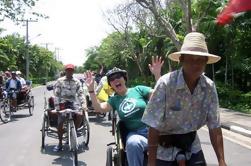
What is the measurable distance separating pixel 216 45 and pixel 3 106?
14.5 m

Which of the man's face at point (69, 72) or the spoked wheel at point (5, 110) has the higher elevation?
the man's face at point (69, 72)

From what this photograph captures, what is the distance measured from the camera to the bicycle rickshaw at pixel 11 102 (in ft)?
53.5

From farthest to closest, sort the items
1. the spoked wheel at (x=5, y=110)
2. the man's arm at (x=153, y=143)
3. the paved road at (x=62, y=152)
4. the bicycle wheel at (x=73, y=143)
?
the spoked wheel at (x=5, y=110) < the paved road at (x=62, y=152) < the bicycle wheel at (x=73, y=143) < the man's arm at (x=153, y=143)

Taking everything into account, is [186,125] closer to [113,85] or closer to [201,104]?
[201,104]

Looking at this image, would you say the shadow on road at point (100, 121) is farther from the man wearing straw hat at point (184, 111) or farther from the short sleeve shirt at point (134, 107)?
the man wearing straw hat at point (184, 111)

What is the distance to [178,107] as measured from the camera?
3.64 m

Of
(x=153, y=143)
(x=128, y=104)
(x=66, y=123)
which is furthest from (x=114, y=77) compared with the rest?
(x=66, y=123)

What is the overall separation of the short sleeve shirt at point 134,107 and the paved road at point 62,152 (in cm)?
313

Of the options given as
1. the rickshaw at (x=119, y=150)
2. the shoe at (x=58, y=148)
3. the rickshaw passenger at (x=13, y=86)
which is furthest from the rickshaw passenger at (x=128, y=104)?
the rickshaw passenger at (x=13, y=86)

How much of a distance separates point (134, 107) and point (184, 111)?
1.77m

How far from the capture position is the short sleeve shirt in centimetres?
540

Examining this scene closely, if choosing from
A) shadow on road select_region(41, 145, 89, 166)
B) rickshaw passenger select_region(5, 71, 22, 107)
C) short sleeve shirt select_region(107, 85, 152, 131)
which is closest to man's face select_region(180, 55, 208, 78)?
short sleeve shirt select_region(107, 85, 152, 131)

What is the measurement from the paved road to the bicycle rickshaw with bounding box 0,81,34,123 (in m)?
1.95

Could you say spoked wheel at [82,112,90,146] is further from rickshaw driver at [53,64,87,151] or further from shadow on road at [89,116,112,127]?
shadow on road at [89,116,112,127]
